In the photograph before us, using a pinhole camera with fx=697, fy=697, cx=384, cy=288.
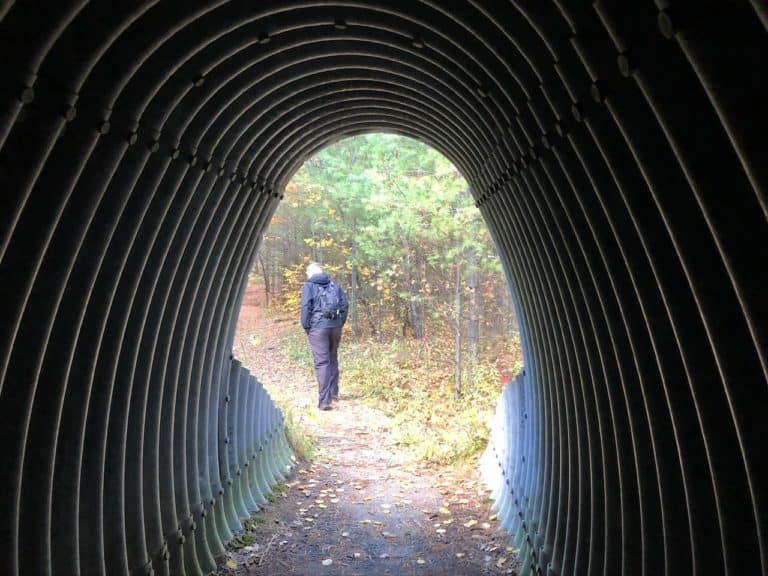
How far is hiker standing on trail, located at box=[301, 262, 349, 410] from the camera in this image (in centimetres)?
1148

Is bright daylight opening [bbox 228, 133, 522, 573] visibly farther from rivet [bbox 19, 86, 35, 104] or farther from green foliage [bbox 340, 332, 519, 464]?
rivet [bbox 19, 86, 35, 104]

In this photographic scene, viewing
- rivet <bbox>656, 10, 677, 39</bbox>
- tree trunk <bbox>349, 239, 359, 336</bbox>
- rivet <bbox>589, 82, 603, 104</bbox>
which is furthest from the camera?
tree trunk <bbox>349, 239, 359, 336</bbox>

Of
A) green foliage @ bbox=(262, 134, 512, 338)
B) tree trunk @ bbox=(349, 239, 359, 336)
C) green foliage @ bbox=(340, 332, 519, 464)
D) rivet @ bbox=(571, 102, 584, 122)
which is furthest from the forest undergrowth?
rivet @ bbox=(571, 102, 584, 122)

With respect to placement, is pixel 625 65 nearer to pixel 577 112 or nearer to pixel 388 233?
pixel 577 112

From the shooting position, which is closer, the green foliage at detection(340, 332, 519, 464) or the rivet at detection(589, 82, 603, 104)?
the rivet at detection(589, 82, 603, 104)

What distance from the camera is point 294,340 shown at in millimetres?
19031

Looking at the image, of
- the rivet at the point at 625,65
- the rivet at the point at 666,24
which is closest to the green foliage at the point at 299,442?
the rivet at the point at 625,65

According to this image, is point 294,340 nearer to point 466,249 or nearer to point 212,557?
point 466,249

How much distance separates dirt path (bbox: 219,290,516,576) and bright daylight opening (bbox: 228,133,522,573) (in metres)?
0.03

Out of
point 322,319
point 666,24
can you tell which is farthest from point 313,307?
point 666,24

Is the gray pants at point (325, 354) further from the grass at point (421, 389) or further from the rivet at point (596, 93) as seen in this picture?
the rivet at point (596, 93)

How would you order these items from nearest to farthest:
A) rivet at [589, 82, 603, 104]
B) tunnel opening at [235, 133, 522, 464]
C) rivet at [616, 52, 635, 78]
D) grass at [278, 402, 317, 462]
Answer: rivet at [616, 52, 635, 78], rivet at [589, 82, 603, 104], grass at [278, 402, 317, 462], tunnel opening at [235, 133, 522, 464]

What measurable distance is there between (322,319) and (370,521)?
5098mm

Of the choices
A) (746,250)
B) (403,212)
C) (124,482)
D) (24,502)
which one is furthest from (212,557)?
(403,212)
